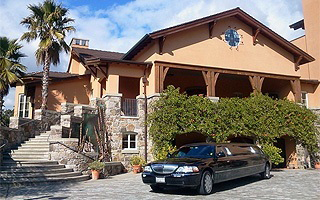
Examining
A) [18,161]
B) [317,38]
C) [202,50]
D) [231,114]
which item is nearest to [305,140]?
[231,114]

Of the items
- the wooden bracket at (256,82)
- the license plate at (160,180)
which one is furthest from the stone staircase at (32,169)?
the wooden bracket at (256,82)

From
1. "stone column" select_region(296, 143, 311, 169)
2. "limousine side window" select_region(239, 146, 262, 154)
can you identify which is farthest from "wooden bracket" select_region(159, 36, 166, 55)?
"stone column" select_region(296, 143, 311, 169)

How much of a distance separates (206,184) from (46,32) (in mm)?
Answer: 14664

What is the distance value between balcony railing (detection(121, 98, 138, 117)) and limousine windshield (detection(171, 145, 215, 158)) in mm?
7085

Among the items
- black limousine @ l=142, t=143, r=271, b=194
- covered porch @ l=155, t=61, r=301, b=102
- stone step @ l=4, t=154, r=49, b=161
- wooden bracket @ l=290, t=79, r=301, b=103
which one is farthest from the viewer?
wooden bracket @ l=290, t=79, r=301, b=103

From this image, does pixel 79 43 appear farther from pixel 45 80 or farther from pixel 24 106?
pixel 45 80

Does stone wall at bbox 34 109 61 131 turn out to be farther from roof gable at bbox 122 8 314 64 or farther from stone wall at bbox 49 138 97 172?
roof gable at bbox 122 8 314 64

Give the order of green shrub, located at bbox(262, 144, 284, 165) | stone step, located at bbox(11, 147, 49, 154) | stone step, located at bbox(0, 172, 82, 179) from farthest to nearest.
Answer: green shrub, located at bbox(262, 144, 284, 165), stone step, located at bbox(11, 147, 49, 154), stone step, located at bbox(0, 172, 82, 179)

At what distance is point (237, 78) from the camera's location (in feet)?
70.0

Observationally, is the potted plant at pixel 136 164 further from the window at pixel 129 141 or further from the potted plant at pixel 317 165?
the potted plant at pixel 317 165

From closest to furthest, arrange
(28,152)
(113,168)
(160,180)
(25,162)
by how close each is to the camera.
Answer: (160,180) → (25,162) → (28,152) → (113,168)

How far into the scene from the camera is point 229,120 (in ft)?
54.6

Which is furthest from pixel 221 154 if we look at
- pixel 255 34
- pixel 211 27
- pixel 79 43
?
pixel 79 43

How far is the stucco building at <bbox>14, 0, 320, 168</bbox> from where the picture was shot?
16.6m
